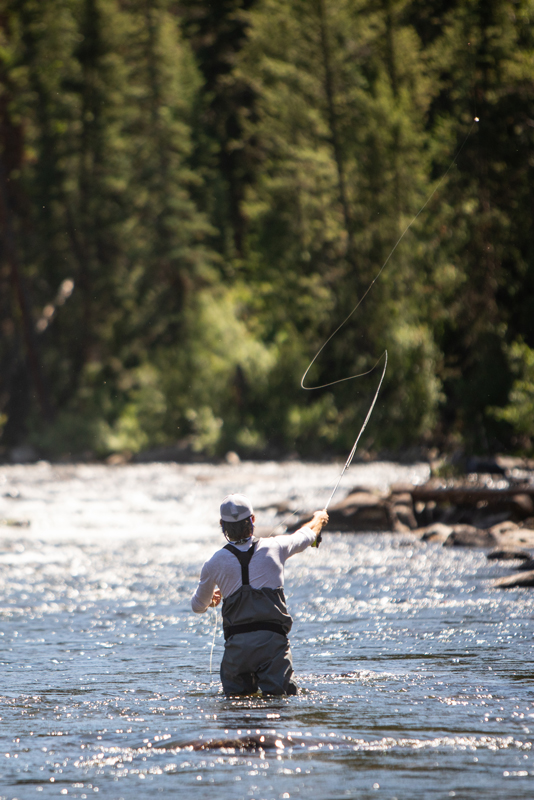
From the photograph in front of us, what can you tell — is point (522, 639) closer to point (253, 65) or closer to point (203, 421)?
point (203, 421)

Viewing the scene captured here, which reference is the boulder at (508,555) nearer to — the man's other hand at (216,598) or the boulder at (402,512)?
the boulder at (402,512)

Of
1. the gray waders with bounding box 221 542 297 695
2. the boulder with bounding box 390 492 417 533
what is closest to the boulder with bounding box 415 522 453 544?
the boulder with bounding box 390 492 417 533

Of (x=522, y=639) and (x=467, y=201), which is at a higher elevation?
(x=467, y=201)

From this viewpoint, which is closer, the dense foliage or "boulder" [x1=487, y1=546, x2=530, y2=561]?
"boulder" [x1=487, y1=546, x2=530, y2=561]

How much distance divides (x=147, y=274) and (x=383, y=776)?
3595cm

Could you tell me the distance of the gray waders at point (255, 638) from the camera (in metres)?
6.43

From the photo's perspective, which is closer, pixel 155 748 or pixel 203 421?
pixel 155 748

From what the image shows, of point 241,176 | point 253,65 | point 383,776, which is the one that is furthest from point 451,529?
point 241,176

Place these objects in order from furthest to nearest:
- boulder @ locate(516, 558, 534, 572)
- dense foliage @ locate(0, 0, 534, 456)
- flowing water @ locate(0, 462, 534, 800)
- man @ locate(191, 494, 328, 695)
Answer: dense foliage @ locate(0, 0, 534, 456), boulder @ locate(516, 558, 534, 572), man @ locate(191, 494, 328, 695), flowing water @ locate(0, 462, 534, 800)

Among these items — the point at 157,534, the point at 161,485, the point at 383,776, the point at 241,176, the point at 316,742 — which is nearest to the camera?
the point at 383,776

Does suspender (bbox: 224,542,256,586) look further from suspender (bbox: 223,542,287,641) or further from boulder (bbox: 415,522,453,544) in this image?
boulder (bbox: 415,522,453,544)

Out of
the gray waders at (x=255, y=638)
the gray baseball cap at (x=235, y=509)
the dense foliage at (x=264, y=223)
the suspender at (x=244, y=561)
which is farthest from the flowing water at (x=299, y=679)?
the dense foliage at (x=264, y=223)

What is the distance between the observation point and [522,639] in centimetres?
845

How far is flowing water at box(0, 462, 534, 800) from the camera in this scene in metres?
5.31
